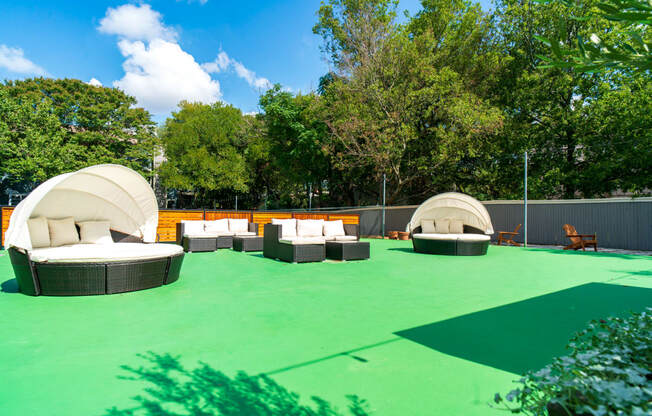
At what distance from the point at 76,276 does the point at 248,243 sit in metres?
5.28

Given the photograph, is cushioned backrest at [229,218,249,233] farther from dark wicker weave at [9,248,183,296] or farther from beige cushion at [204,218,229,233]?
dark wicker weave at [9,248,183,296]

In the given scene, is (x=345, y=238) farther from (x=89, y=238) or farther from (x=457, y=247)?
(x=89, y=238)

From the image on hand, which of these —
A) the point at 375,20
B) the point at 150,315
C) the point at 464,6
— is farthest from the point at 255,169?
the point at 150,315

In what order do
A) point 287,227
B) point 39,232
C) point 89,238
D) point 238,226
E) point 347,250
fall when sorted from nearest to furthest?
point 39,232 → point 89,238 → point 347,250 → point 287,227 → point 238,226

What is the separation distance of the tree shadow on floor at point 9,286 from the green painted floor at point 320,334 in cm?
3

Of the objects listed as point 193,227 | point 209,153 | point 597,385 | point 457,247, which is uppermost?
point 209,153

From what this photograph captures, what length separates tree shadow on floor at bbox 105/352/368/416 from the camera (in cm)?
184

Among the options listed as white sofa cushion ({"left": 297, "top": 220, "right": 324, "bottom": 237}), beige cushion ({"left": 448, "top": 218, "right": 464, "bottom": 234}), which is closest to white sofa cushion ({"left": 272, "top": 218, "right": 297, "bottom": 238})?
white sofa cushion ({"left": 297, "top": 220, "right": 324, "bottom": 237})

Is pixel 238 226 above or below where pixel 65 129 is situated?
below

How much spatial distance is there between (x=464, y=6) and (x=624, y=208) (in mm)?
12882

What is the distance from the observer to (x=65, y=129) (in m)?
22.9

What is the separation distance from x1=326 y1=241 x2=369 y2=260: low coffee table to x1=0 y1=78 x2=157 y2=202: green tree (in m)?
21.0

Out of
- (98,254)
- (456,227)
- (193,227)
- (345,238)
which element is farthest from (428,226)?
(98,254)

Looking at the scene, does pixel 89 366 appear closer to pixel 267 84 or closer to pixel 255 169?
pixel 267 84
